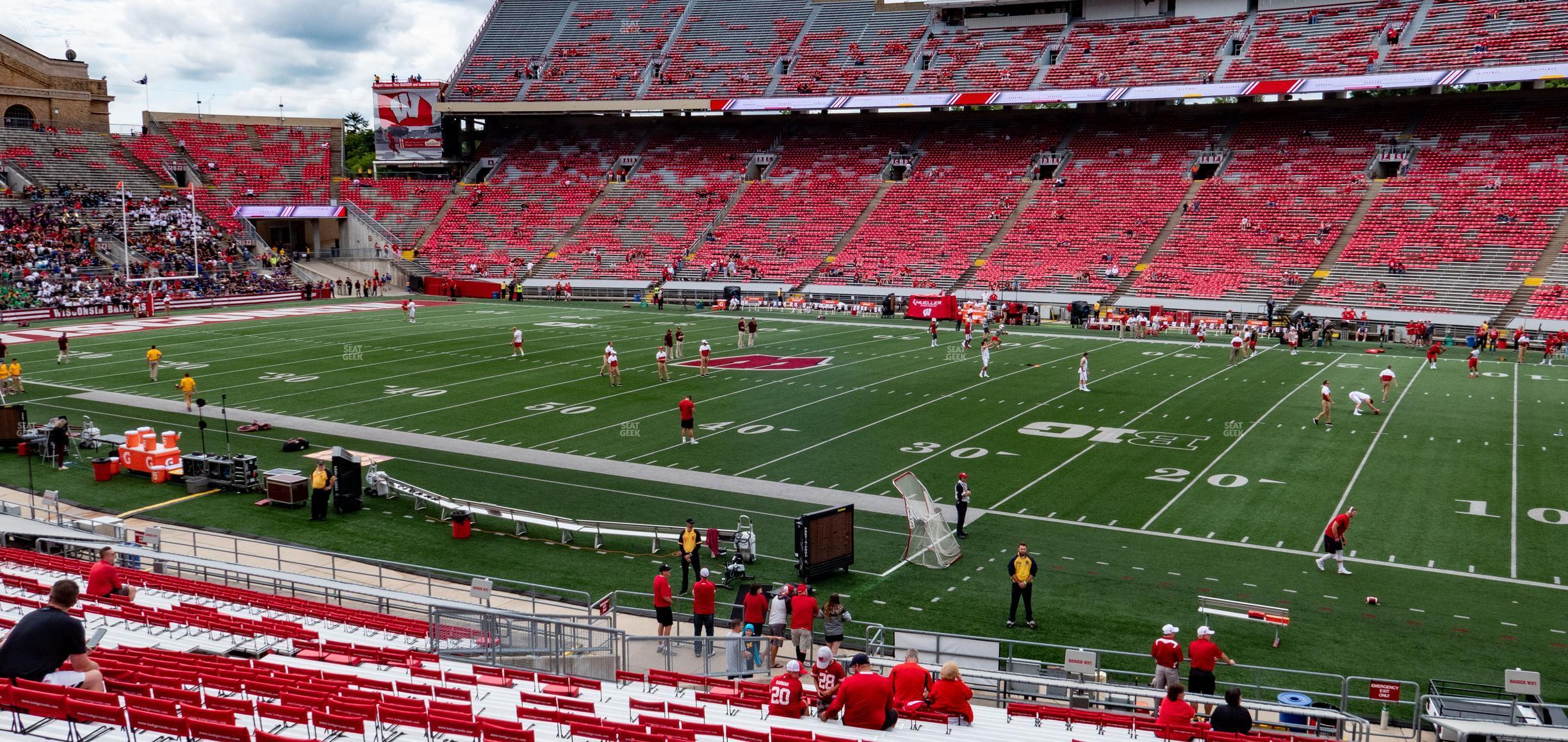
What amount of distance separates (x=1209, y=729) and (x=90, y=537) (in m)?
14.0

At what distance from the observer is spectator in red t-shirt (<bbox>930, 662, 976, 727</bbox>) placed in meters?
9.34

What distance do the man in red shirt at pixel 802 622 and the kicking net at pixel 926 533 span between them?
379 cm

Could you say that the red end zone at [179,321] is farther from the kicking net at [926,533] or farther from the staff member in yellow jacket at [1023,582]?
the staff member in yellow jacket at [1023,582]

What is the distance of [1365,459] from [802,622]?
15278 millimetres

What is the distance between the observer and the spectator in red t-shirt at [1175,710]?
29.5 ft

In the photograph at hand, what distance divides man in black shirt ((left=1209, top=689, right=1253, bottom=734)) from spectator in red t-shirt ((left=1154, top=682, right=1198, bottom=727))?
0.79 ft

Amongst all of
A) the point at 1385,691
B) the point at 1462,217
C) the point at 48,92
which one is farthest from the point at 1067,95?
the point at 48,92

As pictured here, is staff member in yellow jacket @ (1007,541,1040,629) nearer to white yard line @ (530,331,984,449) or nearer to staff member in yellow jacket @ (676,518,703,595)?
staff member in yellow jacket @ (676,518,703,595)

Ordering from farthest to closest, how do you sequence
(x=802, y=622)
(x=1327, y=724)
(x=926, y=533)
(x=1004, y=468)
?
(x=1004, y=468), (x=926, y=533), (x=802, y=622), (x=1327, y=724)

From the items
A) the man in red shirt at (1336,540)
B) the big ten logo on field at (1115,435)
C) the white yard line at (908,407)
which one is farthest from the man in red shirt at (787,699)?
the big ten logo on field at (1115,435)

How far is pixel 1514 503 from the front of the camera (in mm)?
18594

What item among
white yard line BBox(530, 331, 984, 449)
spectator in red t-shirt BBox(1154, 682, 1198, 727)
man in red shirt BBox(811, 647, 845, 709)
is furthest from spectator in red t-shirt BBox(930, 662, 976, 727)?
white yard line BBox(530, 331, 984, 449)

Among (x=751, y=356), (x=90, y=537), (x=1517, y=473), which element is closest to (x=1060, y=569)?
(x=1517, y=473)

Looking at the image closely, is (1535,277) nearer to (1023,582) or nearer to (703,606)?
(1023,582)
